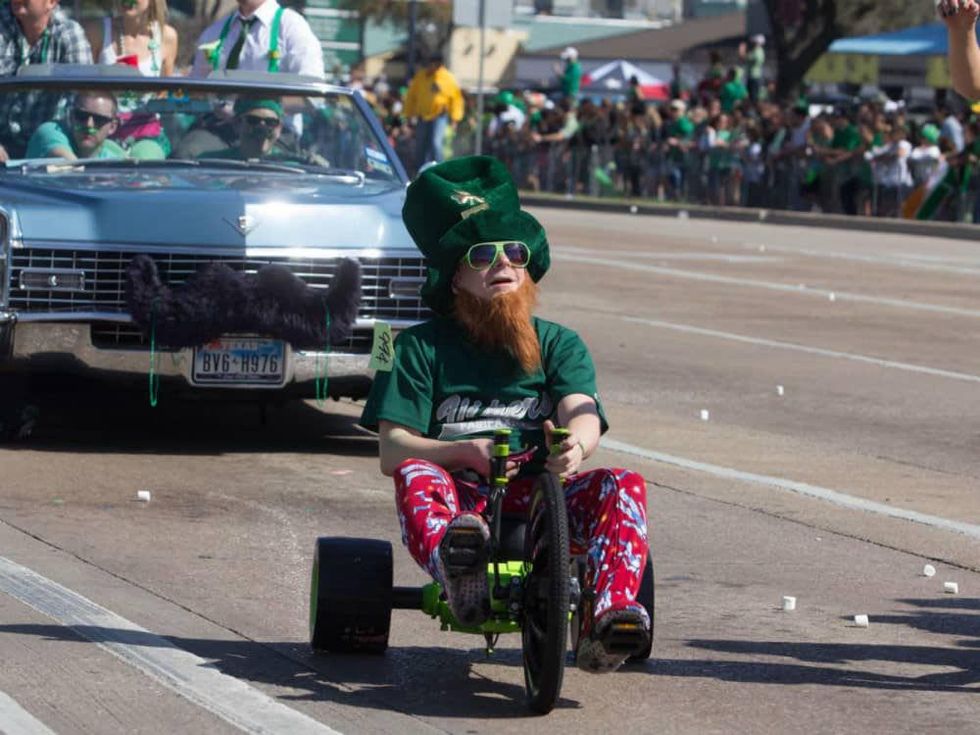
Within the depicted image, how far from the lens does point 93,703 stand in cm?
579

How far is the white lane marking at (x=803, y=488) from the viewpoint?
356 inches

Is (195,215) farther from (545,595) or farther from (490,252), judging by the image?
(545,595)

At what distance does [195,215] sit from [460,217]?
387 cm

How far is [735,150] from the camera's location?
3422 centimetres

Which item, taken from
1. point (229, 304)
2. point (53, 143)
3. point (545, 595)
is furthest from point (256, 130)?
point (545, 595)

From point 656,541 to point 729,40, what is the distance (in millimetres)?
57019

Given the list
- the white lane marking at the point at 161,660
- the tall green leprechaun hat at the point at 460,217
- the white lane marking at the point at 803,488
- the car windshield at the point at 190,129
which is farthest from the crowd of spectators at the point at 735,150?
the tall green leprechaun hat at the point at 460,217

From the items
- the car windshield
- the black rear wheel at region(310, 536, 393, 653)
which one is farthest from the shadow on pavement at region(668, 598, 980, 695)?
the car windshield

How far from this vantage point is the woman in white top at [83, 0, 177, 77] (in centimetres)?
1346

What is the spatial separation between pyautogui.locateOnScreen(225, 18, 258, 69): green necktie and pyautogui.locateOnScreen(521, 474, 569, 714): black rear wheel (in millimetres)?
7880

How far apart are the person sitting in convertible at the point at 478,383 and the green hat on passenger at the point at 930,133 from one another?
2467cm

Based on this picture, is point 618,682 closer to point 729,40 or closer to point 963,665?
point 963,665

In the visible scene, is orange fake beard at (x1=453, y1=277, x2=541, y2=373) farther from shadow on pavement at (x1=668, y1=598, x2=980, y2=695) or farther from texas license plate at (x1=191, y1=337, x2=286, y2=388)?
texas license plate at (x1=191, y1=337, x2=286, y2=388)

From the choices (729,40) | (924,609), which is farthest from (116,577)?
(729,40)
